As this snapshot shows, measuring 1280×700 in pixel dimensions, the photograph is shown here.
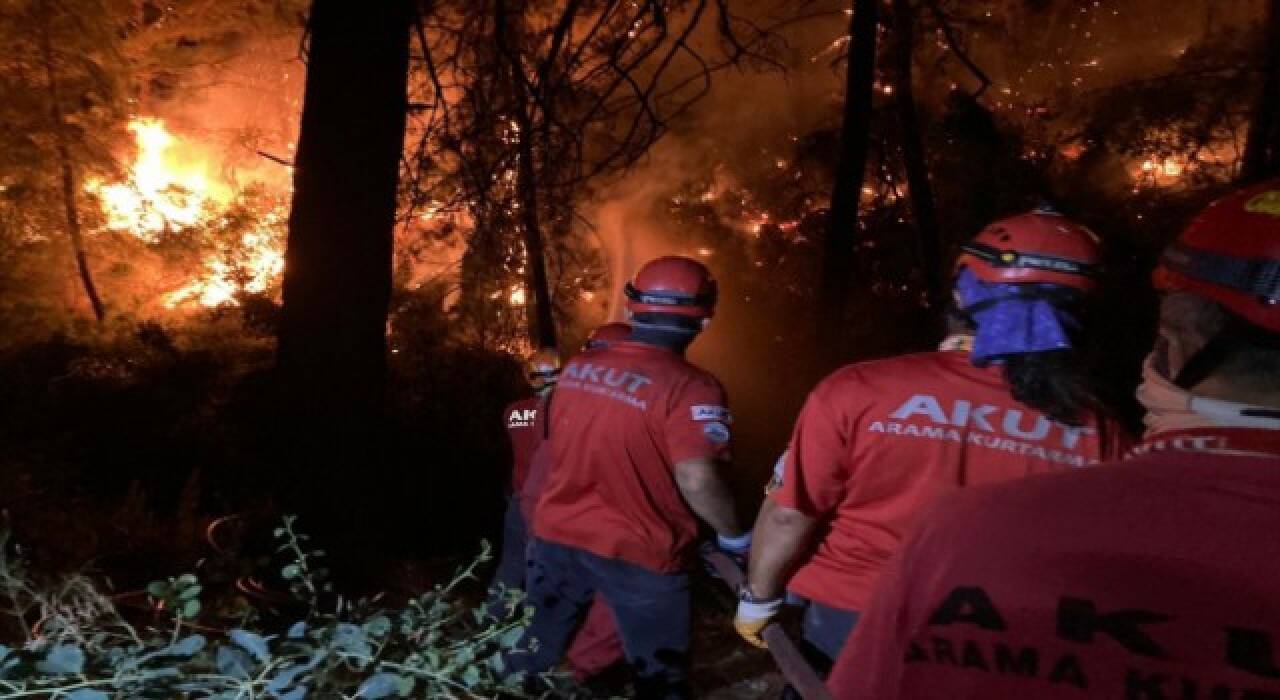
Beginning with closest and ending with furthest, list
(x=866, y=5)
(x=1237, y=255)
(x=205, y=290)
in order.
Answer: (x=1237, y=255)
(x=866, y=5)
(x=205, y=290)

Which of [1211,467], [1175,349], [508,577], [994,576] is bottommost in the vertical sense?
[508,577]

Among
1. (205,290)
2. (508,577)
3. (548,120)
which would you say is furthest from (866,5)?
(205,290)

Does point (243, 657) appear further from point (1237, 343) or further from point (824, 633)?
point (824, 633)

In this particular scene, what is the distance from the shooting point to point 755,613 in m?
2.78

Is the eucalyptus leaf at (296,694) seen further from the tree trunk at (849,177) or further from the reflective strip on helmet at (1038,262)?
the tree trunk at (849,177)

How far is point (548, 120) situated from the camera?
4.93 meters

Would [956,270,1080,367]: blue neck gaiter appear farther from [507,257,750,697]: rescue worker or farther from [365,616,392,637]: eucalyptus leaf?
[365,616,392,637]: eucalyptus leaf

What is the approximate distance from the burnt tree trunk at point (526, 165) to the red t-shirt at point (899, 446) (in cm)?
320

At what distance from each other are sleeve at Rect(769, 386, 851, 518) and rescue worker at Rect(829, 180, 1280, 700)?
112 centimetres

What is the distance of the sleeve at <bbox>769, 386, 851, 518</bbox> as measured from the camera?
240 cm

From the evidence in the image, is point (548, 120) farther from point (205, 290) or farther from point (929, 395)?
point (205, 290)

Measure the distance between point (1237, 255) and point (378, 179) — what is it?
305 centimetres

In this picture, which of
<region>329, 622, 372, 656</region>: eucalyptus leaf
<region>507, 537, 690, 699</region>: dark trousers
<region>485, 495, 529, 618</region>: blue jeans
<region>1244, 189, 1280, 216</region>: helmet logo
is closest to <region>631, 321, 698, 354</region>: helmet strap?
<region>507, 537, 690, 699</region>: dark trousers

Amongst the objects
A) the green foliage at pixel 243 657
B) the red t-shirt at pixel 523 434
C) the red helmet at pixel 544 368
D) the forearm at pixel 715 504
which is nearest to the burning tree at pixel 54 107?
the red helmet at pixel 544 368
